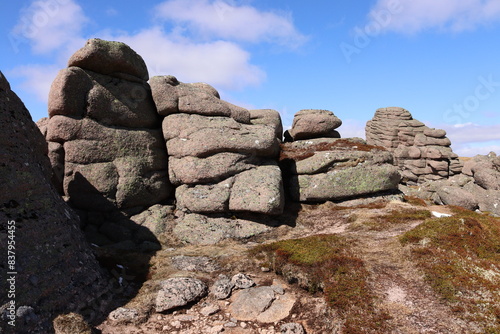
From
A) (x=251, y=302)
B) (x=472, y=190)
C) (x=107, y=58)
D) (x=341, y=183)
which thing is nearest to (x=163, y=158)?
(x=107, y=58)

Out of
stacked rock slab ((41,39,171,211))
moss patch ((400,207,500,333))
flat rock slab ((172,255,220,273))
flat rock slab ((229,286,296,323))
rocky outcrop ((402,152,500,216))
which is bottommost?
flat rock slab ((229,286,296,323))

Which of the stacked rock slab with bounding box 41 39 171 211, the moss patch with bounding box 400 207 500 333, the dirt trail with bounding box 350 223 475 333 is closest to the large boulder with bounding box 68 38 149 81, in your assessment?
the stacked rock slab with bounding box 41 39 171 211

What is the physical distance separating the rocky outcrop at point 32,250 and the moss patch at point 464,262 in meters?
12.8

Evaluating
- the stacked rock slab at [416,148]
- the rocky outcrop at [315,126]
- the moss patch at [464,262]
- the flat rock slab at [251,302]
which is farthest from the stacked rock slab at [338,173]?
the stacked rock slab at [416,148]

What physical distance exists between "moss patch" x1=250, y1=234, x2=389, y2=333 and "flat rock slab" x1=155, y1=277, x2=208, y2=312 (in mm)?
3710

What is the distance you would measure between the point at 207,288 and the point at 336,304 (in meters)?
5.47

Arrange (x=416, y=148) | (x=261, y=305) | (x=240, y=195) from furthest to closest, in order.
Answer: (x=416, y=148) < (x=240, y=195) < (x=261, y=305)

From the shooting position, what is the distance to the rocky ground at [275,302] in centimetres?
1095

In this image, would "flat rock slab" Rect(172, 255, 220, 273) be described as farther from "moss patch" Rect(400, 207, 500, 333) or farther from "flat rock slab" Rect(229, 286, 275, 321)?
"moss patch" Rect(400, 207, 500, 333)

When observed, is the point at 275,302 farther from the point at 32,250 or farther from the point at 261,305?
the point at 32,250

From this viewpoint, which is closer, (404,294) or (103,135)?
(404,294)

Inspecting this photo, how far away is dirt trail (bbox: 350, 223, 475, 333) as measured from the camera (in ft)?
34.0

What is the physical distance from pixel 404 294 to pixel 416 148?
57853 mm

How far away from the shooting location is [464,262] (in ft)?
44.6
